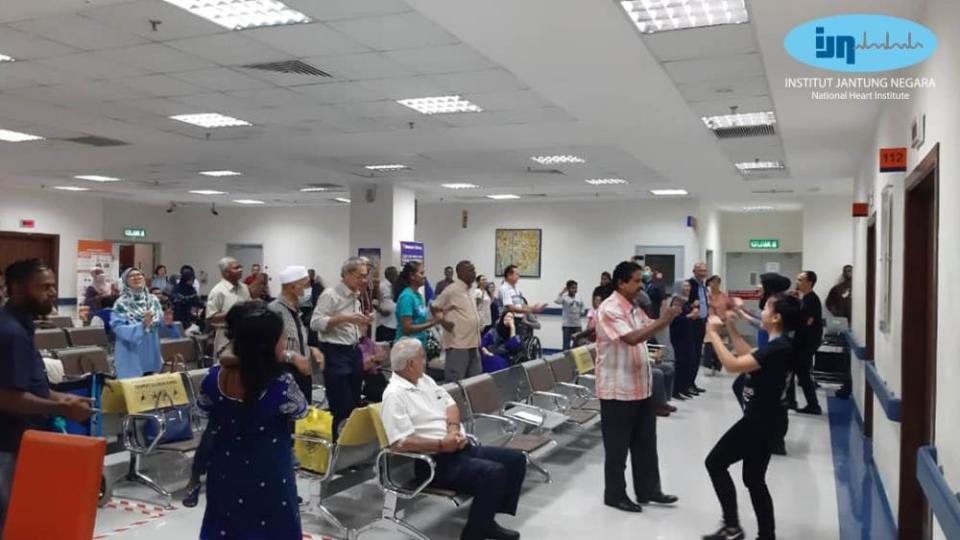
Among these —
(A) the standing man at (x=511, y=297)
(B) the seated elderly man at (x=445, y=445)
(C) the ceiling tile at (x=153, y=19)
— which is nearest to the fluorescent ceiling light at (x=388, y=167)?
(A) the standing man at (x=511, y=297)

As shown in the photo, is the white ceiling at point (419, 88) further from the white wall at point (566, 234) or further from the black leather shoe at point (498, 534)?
the white wall at point (566, 234)

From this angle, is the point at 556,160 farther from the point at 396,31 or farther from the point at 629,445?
the point at 629,445

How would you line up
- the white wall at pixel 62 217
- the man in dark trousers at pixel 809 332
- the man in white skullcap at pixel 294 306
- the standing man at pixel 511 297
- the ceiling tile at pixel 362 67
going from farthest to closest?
the white wall at pixel 62 217 → the standing man at pixel 511 297 → the man in dark trousers at pixel 809 332 → the ceiling tile at pixel 362 67 → the man in white skullcap at pixel 294 306

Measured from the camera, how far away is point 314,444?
4.26 metres

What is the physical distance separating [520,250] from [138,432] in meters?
12.7

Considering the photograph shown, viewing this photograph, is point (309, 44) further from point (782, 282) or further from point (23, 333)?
point (782, 282)

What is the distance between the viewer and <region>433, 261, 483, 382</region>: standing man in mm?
6715

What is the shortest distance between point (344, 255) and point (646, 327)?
611 inches

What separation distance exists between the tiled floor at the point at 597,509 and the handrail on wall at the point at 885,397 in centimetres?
80

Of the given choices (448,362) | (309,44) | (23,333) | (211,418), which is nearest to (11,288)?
(23,333)

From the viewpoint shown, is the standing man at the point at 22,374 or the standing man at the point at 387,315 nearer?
the standing man at the point at 22,374

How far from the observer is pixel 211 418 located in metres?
2.73

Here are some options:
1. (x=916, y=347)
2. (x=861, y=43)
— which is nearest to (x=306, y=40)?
(x=861, y=43)

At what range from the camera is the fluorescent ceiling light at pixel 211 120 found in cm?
807
